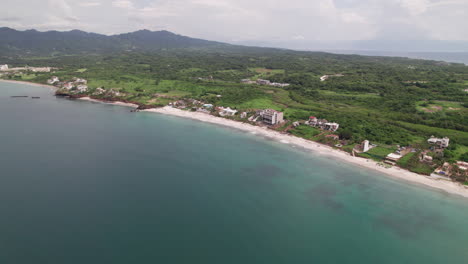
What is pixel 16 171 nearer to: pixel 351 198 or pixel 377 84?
pixel 351 198

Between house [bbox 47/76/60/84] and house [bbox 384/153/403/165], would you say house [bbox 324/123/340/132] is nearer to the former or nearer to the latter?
house [bbox 384/153/403/165]

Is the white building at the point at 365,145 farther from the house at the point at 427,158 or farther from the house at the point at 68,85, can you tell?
the house at the point at 68,85

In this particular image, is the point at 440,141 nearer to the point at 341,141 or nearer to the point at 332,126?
the point at 341,141

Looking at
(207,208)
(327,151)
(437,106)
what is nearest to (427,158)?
(327,151)

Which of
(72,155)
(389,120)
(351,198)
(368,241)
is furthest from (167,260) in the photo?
(389,120)

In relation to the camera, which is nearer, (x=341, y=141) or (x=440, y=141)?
(x=440, y=141)
